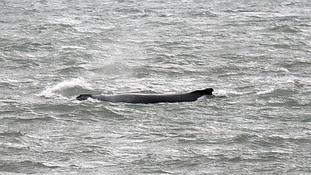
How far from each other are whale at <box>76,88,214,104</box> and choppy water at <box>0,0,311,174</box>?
294 millimetres

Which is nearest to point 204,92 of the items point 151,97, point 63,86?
point 151,97

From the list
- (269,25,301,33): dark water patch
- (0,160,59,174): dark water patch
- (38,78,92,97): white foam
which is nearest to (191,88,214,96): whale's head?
(38,78,92,97): white foam

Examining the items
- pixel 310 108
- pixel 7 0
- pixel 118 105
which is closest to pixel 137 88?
pixel 118 105

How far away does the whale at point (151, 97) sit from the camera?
19.7m

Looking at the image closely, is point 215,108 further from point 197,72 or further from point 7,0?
point 7,0

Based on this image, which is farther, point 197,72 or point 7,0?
point 7,0

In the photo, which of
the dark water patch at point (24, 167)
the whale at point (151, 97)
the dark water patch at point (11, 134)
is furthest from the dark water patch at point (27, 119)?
the dark water patch at point (24, 167)

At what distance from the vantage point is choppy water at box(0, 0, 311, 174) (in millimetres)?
15477

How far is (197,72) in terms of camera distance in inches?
968

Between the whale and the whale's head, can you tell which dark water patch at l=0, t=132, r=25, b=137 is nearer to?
the whale

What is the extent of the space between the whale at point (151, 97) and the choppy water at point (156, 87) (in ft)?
0.97

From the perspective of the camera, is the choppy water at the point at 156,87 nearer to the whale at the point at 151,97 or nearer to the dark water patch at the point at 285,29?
the dark water patch at the point at 285,29

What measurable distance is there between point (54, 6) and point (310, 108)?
23453 millimetres

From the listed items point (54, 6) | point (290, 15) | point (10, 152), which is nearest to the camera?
point (10, 152)
